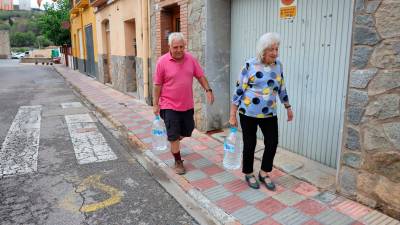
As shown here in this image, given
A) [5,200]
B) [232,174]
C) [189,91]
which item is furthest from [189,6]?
[5,200]

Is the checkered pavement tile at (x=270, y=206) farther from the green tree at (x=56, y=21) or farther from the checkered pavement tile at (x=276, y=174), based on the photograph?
the green tree at (x=56, y=21)

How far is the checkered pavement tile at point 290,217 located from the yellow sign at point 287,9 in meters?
2.51

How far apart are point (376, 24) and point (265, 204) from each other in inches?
74.8

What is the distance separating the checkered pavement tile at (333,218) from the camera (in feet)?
9.60

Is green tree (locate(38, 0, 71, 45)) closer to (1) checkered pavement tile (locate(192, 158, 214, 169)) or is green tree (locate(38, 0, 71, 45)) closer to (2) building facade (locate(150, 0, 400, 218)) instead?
(2) building facade (locate(150, 0, 400, 218))

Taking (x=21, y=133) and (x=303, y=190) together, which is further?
(x=21, y=133)

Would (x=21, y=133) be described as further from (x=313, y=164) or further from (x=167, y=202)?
(x=313, y=164)

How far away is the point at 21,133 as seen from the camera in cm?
620

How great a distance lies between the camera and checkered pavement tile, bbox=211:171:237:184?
3845mm

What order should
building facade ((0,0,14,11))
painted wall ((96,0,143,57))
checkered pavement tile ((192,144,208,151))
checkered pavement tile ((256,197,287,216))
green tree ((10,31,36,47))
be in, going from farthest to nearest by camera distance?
green tree ((10,31,36,47)) → building facade ((0,0,14,11)) → painted wall ((96,0,143,57)) → checkered pavement tile ((192,144,208,151)) → checkered pavement tile ((256,197,287,216))

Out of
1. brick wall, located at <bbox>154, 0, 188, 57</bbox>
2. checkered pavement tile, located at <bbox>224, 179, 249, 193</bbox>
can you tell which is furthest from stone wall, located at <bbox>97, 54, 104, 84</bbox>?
checkered pavement tile, located at <bbox>224, 179, 249, 193</bbox>

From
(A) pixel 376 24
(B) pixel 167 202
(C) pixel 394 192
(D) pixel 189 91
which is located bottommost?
(B) pixel 167 202

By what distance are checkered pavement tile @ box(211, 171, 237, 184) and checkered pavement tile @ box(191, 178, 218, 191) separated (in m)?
0.07

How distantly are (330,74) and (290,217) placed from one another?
1.78 m
